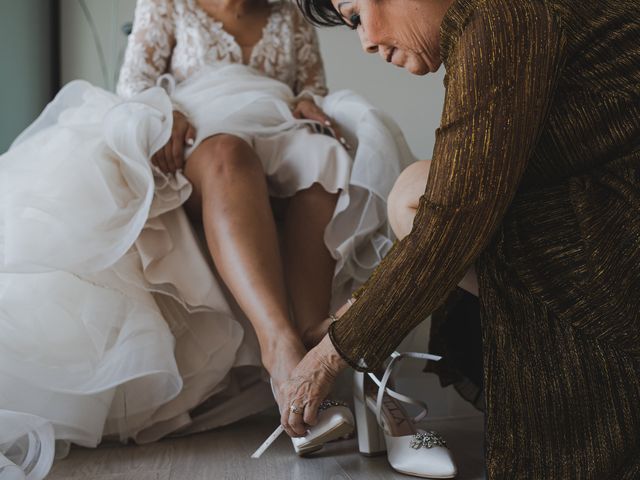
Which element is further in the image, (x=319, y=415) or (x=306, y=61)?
(x=306, y=61)

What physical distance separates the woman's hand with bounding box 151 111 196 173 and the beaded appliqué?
722mm

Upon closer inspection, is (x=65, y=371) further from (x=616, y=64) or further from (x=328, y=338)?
(x=616, y=64)

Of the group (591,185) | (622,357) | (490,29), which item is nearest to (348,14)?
(490,29)

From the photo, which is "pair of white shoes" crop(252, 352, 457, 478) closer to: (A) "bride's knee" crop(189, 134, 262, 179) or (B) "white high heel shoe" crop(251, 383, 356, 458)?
(B) "white high heel shoe" crop(251, 383, 356, 458)

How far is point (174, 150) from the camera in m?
1.52

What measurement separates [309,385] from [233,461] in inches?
10.9

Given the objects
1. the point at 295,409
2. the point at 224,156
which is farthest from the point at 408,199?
the point at 224,156

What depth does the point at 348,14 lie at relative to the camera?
40.2 inches

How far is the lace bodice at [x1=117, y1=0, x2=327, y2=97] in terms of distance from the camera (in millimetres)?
1890

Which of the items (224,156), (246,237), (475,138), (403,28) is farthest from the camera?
(224,156)

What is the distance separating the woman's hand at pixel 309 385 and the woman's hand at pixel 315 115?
28.1 inches

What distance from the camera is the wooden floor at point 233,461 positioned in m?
Result: 1.12

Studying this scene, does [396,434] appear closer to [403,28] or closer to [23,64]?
[403,28]

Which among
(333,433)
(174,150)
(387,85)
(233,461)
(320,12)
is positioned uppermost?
(320,12)
